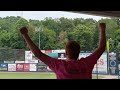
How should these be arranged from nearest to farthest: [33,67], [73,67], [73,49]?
[73,67] < [73,49] < [33,67]

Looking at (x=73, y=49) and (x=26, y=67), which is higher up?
(x=73, y=49)

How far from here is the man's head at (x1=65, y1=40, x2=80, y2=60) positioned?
1.04 metres

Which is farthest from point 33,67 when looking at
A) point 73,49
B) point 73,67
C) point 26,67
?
point 73,67

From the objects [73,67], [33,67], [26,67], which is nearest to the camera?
[73,67]

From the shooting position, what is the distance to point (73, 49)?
104 centimetres

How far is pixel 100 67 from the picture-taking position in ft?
30.4

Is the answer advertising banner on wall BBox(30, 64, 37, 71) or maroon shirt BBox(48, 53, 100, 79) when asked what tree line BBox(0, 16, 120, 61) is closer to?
maroon shirt BBox(48, 53, 100, 79)

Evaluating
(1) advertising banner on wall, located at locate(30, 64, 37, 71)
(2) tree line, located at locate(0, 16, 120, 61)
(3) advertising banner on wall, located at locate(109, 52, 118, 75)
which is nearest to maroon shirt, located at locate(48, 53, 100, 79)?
(2) tree line, located at locate(0, 16, 120, 61)

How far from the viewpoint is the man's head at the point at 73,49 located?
1036mm

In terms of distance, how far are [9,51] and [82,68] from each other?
6693 mm

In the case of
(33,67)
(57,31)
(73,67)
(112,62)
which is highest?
(57,31)

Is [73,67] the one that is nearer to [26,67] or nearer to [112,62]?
[112,62]
